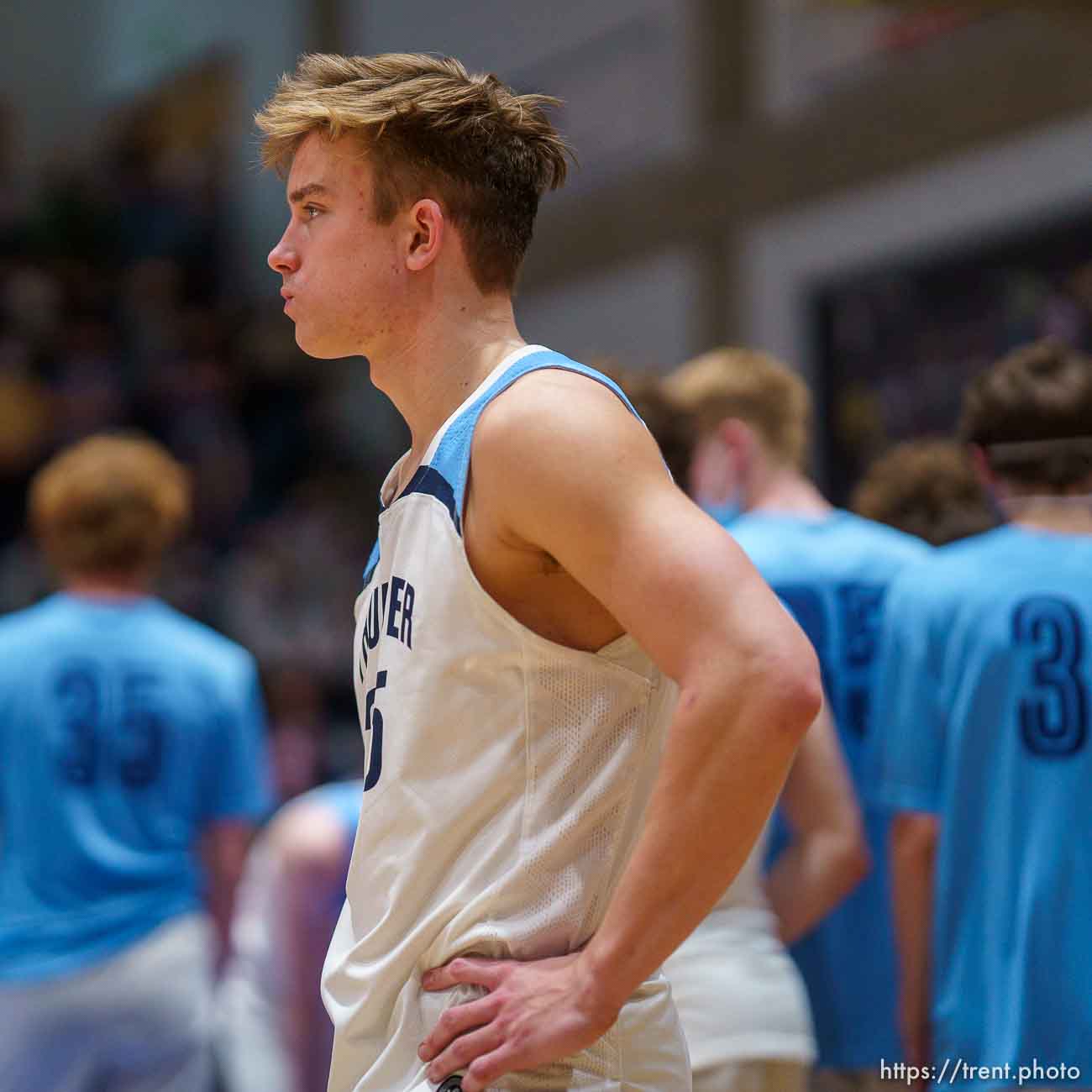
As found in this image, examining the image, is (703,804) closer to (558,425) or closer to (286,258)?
(558,425)

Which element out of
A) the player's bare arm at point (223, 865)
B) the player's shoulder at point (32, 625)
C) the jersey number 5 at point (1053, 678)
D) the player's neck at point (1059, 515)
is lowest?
the player's bare arm at point (223, 865)

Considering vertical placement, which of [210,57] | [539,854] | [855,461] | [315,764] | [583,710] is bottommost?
[315,764]

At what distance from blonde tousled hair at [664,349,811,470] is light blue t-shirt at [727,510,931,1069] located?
0.26m

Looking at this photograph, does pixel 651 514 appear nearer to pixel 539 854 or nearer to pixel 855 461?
pixel 539 854

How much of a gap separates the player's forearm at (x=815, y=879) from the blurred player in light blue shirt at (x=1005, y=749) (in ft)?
0.54

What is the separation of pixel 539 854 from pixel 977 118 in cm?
746

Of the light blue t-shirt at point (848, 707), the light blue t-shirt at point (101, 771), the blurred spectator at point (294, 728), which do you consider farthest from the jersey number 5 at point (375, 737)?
the blurred spectator at point (294, 728)

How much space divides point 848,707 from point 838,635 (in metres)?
0.16

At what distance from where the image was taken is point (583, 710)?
1.65 m

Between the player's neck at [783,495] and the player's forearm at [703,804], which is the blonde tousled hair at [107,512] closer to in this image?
the player's neck at [783,495]

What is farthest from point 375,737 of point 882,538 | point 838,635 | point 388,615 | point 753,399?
point 753,399

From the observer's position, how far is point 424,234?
5.88 feet

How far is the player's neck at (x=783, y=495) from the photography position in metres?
3.69

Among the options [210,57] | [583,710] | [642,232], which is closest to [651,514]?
[583,710]
